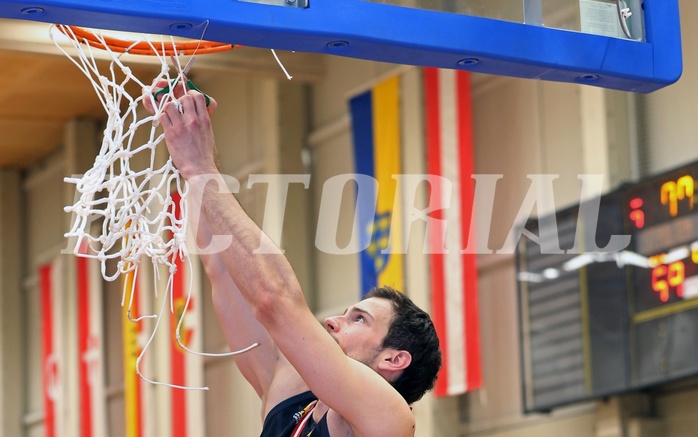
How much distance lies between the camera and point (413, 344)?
3.71 meters

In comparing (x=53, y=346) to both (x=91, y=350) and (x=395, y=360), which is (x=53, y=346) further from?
(x=395, y=360)

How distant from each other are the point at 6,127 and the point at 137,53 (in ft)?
33.1

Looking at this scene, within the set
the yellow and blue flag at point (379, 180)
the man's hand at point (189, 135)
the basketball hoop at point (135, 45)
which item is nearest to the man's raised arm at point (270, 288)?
the man's hand at point (189, 135)

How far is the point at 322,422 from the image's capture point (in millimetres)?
3555

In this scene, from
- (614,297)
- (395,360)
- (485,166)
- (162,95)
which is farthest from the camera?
(485,166)

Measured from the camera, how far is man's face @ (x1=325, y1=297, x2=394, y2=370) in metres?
3.68

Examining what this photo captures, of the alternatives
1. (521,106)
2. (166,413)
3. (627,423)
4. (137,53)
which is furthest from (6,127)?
(137,53)

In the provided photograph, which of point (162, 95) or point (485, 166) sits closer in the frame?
point (162, 95)

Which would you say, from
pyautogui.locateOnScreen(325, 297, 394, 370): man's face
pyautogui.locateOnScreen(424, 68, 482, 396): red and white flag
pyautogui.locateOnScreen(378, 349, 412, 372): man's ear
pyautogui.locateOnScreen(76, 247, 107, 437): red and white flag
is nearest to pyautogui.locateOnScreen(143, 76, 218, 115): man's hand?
pyautogui.locateOnScreen(325, 297, 394, 370): man's face

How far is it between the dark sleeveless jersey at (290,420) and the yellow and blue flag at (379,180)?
5182mm

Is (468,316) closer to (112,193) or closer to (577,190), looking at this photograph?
(577,190)

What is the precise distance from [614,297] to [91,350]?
7893 millimetres

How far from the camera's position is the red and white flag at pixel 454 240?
8.44m

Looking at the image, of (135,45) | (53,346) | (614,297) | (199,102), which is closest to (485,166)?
(614,297)
